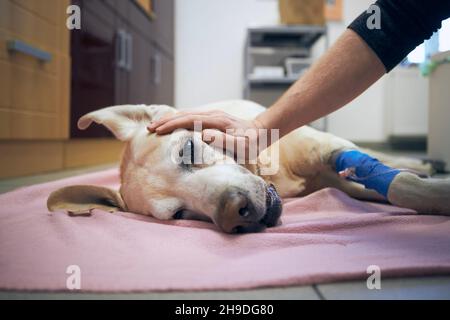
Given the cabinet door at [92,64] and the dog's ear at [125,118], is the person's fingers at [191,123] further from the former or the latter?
the cabinet door at [92,64]

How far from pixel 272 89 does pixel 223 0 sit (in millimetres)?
1491

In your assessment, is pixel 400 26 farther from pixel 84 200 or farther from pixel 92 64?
pixel 92 64

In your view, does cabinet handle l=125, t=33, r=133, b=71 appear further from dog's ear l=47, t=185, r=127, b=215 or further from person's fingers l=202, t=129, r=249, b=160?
person's fingers l=202, t=129, r=249, b=160

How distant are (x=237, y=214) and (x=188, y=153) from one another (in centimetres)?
29

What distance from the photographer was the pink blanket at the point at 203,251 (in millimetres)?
791

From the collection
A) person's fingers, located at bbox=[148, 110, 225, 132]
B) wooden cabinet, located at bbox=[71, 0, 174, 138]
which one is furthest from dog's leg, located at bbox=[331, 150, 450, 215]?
wooden cabinet, located at bbox=[71, 0, 174, 138]

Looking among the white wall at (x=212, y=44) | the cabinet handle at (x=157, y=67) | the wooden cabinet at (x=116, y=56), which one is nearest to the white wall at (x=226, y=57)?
the white wall at (x=212, y=44)

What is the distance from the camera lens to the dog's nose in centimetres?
103

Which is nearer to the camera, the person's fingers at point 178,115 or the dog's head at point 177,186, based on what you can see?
the dog's head at point 177,186

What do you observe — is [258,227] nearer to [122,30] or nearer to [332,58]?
[332,58]

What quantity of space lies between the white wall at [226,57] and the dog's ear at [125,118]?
442 centimetres

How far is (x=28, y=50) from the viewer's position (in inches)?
90.3

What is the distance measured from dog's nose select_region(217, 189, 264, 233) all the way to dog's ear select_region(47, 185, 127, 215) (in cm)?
50
